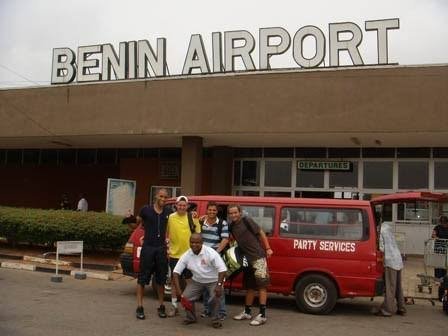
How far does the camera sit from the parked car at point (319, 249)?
8.56m

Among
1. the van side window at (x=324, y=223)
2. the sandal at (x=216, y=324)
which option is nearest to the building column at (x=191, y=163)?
the van side window at (x=324, y=223)

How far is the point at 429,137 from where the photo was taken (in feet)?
54.0

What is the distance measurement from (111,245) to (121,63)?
24.4 ft

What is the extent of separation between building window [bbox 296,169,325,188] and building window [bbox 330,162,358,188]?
0.38m

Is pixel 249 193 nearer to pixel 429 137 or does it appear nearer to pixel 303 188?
pixel 303 188

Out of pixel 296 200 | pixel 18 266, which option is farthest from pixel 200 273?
pixel 18 266

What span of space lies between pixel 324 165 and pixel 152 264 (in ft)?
42.1

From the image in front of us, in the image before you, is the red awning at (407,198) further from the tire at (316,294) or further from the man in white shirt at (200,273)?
the man in white shirt at (200,273)

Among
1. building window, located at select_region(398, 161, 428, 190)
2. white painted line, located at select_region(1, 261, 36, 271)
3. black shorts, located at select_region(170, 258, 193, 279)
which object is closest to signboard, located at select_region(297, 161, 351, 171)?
building window, located at select_region(398, 161, 428, 190)

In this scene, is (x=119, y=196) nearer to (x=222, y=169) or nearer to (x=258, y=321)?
(x=222, y=169)

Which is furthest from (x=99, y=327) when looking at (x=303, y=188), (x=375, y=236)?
(x=303, y=188)

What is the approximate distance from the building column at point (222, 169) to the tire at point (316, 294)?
12.0 meters

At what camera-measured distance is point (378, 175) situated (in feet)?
63.2

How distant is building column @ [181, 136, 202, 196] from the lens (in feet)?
60.4
